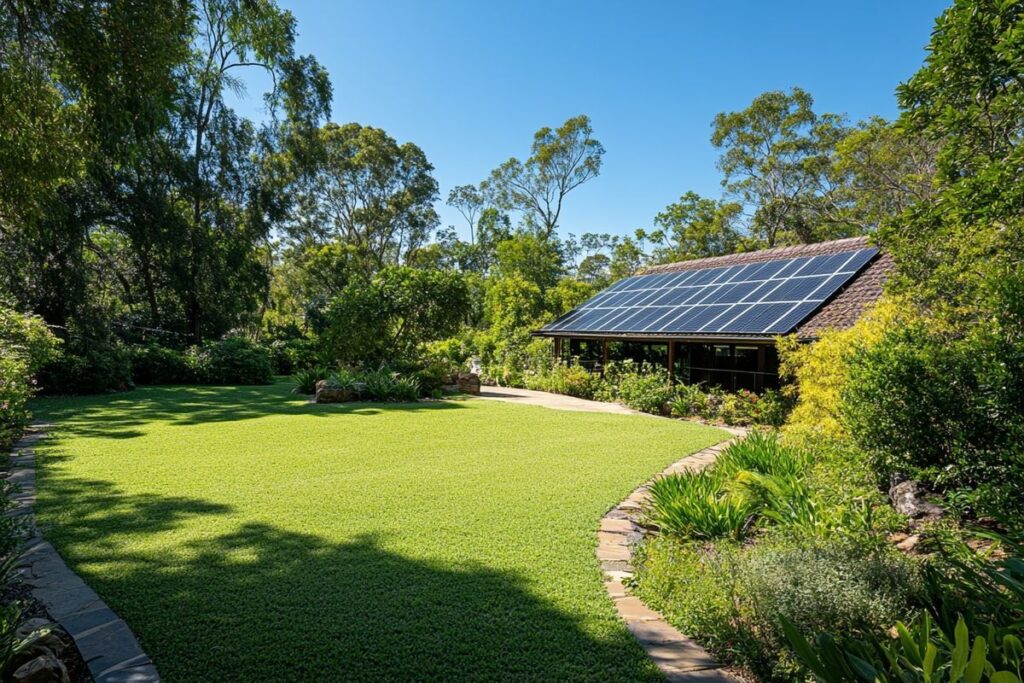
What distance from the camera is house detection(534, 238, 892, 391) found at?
11047 millimetres

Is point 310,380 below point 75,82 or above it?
below

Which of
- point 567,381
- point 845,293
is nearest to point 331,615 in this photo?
point 845,293

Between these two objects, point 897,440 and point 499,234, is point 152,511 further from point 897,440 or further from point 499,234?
point 499,234

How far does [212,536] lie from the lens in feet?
13.9

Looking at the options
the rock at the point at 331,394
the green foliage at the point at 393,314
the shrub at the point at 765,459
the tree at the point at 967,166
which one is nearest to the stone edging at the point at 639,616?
the shrub at the point at 765,459

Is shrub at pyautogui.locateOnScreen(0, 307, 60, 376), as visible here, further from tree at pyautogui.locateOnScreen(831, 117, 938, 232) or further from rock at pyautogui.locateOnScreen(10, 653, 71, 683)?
tree at pyautogui.locateOnScreen(831, 117, 938, 232)

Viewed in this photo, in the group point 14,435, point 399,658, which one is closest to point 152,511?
point 399,658

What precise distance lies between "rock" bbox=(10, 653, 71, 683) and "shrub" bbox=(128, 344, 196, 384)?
16930mm

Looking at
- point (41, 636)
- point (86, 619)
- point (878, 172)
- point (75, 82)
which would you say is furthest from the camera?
point (878, 172)

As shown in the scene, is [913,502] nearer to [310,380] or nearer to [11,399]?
[11,399]

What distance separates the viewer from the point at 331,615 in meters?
3.05

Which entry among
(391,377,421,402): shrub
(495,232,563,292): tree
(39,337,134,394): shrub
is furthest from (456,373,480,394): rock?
(495,232,563,292): tree

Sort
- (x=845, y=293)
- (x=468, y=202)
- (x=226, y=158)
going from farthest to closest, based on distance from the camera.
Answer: (x=468, y=202) < (x=226, y=158) < (x=845, y=293)

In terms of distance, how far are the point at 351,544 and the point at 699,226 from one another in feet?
88.1
